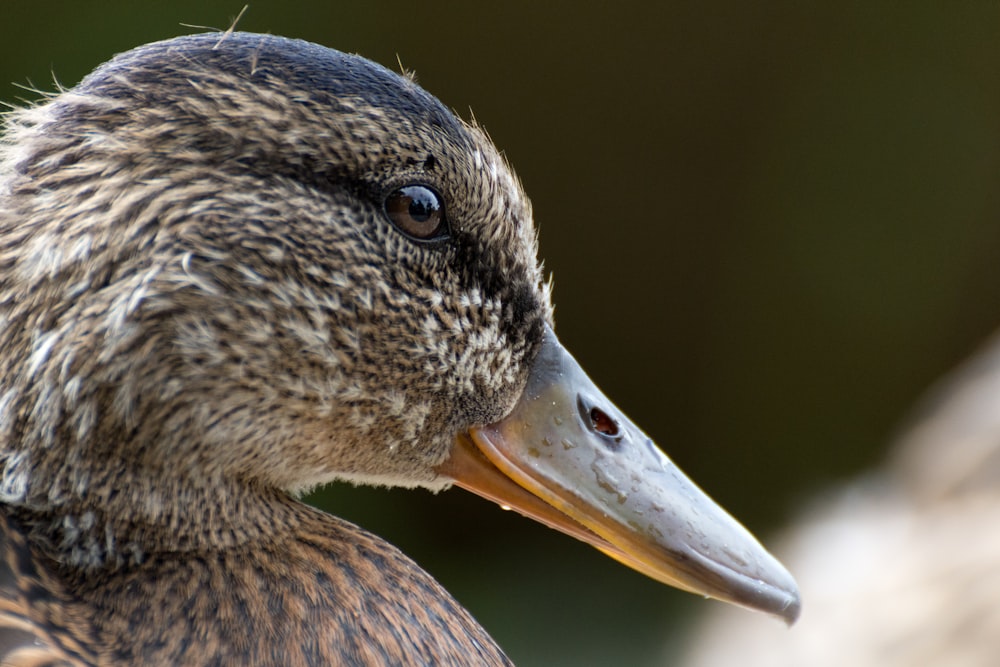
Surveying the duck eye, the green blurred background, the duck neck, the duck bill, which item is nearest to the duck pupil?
the duck eye

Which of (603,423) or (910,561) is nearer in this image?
(603,423)

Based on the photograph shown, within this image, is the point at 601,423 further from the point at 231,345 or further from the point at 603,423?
the point at 231,345

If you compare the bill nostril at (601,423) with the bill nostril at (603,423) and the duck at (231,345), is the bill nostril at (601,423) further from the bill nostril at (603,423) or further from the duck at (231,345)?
the duck at (231,345)

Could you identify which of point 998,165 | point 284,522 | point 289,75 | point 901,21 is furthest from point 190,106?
point 998,165

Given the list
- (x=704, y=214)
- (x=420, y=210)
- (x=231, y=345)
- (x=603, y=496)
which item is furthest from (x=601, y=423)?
(x=704, y=214)

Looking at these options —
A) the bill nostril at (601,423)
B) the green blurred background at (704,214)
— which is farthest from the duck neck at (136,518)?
the green blurred background at (704,214)

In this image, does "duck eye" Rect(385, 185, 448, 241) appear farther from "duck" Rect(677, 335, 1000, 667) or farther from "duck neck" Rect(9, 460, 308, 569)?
"duck" Rect(677, 335, 1000, 667)
